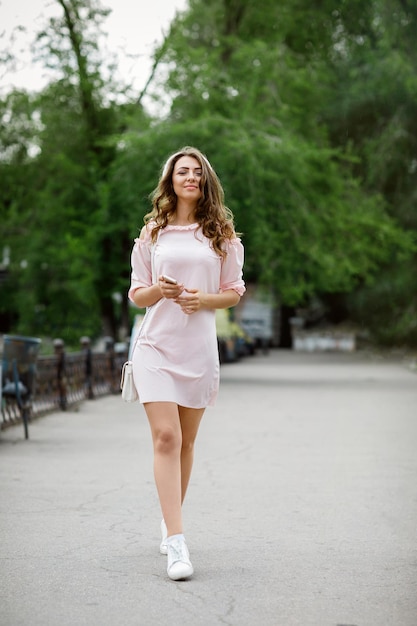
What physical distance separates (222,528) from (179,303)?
6.38 ft

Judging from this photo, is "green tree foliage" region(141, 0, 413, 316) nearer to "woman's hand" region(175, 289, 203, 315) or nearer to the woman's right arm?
the woman's right arm

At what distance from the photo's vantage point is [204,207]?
594 cm

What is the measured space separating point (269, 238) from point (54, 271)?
769 cm

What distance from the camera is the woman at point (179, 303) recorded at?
572 centimetres

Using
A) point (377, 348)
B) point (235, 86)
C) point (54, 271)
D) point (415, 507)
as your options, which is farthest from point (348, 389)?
point (377, 348)

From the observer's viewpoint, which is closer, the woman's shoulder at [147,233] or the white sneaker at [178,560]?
the white sneaker at [178,560]

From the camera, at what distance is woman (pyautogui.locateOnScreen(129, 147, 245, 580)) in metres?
5.72

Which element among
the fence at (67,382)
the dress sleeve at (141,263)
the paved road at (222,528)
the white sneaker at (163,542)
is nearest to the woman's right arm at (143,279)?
the dress sleeve at (141,263)

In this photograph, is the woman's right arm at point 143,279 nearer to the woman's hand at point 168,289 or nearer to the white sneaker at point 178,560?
the woman's hand at point 168,289

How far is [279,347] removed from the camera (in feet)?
210

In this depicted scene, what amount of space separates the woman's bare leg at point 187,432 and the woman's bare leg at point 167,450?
6.1 inches

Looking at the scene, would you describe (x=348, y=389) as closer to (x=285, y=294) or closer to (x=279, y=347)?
(x=285, y=294)

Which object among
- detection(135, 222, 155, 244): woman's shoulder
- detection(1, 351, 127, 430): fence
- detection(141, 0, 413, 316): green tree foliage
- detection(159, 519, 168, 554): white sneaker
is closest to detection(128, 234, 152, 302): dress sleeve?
detection(135, 222, 155, 244): woman's shoulder

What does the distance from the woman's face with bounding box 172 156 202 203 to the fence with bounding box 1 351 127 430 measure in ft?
23.4
